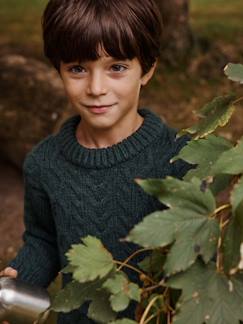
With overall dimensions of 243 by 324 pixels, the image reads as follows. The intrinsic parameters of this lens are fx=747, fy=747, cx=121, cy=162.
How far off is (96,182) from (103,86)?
28cm

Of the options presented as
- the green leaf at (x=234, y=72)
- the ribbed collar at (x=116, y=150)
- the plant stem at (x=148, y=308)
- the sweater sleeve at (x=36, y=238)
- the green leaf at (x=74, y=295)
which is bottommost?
the sweater sleeve at (x=36, y=238)

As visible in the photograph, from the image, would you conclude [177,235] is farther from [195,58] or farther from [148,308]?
[195,58]

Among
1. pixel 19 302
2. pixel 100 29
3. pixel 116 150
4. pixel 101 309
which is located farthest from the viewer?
pixel 116 150

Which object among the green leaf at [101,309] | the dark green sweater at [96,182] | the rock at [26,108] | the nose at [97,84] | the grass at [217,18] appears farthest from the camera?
the grass at [217,18]

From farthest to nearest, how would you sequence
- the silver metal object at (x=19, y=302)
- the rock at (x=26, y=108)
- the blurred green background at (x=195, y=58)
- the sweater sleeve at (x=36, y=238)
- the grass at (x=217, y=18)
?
the grass at (x=217, y=18), the blurred green background at (x=195, y=58), the rock at (x=26, y=108), the sweater sleeve at (x=36, y=238), the silver metal object at (x=19, y=302)

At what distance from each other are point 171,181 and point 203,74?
440 centimetres

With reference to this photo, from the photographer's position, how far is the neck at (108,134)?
1.82 meters

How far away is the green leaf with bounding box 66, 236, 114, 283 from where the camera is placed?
1.07 metres

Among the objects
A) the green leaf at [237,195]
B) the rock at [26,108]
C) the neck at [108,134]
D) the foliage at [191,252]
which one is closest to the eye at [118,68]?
the neck at [108,134]

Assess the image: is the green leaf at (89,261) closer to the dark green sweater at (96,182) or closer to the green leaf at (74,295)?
the green leaf at (74,295)

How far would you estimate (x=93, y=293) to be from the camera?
3.80 ft

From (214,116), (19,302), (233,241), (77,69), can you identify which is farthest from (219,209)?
(77,69)

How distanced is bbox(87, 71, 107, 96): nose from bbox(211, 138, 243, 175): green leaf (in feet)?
1.87

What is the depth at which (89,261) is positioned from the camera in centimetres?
109
